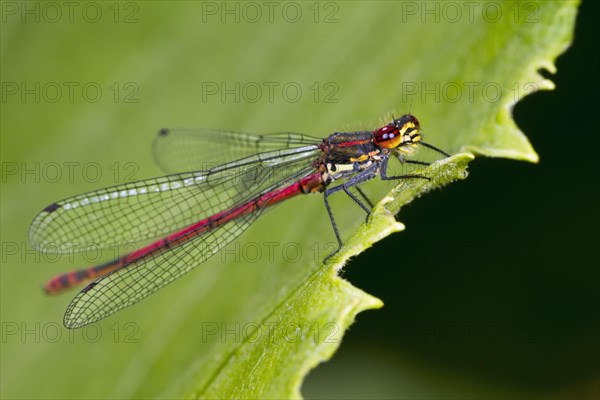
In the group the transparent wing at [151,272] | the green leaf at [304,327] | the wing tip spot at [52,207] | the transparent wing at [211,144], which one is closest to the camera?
the green leaf at [304,327]

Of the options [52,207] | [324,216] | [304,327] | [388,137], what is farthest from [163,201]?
[304,327]

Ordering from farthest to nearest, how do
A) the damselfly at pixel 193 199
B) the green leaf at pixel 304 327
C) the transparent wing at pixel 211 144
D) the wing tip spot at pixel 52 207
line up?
the transparent wing at pixel 211 144 → the wing tip spot at pixel 52 207 → the damselfly at pixel 193 199 → the green leaf at pixel 304 327

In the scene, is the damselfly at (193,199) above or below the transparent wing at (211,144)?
below

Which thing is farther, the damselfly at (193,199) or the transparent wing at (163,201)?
the transparent wing at (163,201)

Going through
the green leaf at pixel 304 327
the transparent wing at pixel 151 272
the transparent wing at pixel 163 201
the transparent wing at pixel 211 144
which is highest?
the transparent wing at pixel 211 144

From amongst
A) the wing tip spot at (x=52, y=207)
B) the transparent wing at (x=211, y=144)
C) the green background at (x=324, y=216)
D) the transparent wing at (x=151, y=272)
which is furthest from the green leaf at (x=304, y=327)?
the wing tip spot at (x=52, y=207)

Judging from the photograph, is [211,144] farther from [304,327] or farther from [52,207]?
Result: [304,327]

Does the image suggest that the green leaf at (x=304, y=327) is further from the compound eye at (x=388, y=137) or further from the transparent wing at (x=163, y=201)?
the transparent wing at (x=163, y=201)
